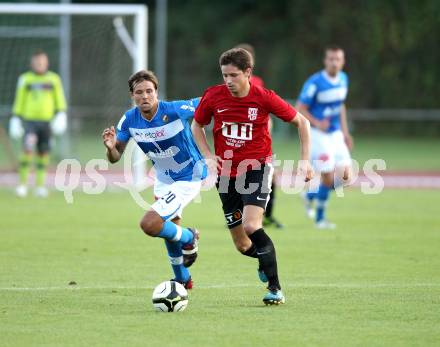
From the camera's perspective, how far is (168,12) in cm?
4212

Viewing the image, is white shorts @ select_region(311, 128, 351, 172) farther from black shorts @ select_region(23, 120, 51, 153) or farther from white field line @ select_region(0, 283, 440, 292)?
black shorts @ select_region(23, 120, 51, 153)

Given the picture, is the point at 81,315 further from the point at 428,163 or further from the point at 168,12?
the point at 168,12

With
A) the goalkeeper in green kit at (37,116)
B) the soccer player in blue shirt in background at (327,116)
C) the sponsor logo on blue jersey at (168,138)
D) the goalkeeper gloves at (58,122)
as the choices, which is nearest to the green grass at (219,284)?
the soccer player in blue shirt in background at (327,116)

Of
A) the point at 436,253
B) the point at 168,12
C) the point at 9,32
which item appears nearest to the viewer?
the point at 436,253

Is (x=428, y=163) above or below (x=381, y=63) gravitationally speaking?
below

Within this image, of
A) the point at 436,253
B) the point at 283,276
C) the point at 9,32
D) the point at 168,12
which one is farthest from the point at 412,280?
the point at 168,12

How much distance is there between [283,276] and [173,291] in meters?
2.11

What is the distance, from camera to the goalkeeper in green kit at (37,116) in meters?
17.7

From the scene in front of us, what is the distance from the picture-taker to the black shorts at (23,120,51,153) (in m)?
17.7

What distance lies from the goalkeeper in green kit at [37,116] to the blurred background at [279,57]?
384 centimetres

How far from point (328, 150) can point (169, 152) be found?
18.2 feet

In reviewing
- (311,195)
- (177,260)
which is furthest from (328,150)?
(177,260)

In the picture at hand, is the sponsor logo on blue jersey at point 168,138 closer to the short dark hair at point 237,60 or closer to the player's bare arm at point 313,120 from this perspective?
the short dark hair at point 237,60

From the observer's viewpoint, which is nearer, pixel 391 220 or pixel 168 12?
pixel 391 220
